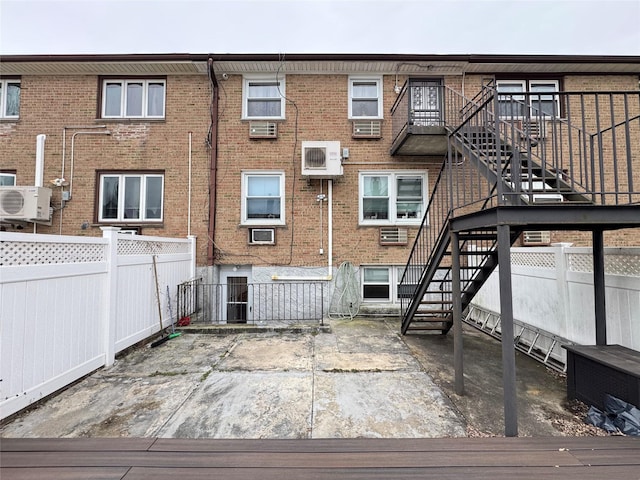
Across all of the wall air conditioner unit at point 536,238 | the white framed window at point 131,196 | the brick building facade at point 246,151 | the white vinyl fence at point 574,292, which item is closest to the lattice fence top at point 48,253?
the brick building facade at point 246,151

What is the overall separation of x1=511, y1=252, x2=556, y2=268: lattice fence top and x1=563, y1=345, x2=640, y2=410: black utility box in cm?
163

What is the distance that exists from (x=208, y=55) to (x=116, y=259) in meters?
5.91

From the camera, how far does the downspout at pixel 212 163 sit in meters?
7.62

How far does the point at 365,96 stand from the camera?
26.4ft

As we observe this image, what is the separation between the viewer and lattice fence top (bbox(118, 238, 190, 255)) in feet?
15.8

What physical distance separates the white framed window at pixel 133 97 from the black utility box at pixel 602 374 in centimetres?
996

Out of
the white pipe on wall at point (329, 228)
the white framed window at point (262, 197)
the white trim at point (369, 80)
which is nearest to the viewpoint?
the white pipe on wall at point (329, 228)

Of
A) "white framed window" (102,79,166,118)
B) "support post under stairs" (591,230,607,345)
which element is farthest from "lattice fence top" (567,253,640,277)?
"white framed window" (102,79,166,118)

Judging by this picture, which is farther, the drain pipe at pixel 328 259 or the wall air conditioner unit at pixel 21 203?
the drain pipe at pixel 328 259

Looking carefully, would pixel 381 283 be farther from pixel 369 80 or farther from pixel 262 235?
pixel 369 80

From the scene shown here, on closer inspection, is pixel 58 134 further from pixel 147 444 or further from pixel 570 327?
pixel 570 327

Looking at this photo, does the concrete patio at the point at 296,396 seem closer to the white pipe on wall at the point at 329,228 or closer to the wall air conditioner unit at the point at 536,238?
the white pipe on wall at the point at 329,228

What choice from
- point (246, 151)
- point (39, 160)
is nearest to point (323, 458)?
point (246, 151)

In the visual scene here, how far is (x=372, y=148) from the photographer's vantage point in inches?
310
